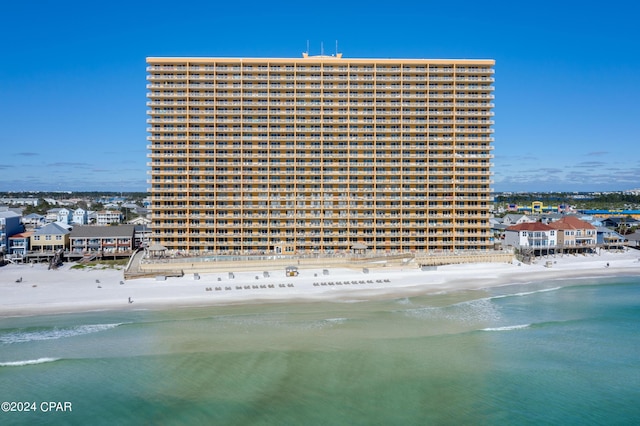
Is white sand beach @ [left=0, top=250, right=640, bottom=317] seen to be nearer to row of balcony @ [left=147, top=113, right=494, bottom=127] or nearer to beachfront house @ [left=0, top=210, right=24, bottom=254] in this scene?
beachfront house @ [left=0, top=210, right=24, bottom=254]

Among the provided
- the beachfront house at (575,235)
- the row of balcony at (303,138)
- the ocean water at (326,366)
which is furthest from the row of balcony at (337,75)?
the ocean water at (326,366)

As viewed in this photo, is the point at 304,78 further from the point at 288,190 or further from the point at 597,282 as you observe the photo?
the point at 597,282

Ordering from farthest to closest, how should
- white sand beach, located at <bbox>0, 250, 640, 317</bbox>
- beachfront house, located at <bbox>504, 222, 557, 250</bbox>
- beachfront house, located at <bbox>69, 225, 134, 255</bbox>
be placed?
1. beachfront house, located at <bbox>504, 222, 557, 250</bbox>
2. beachfront house, located at <bbox>69, 225, 134, 255</bbox>
3. white sand beach, located at <bbox>0, 250, 640, 317</bbox>

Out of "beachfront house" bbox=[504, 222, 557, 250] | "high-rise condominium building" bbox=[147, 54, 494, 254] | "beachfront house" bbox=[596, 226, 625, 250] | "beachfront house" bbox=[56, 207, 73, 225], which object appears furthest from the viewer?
"beachfront house" bbox=[56, 207, 73, 225]

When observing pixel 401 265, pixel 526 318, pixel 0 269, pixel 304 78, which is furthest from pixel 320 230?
pixel 0 269

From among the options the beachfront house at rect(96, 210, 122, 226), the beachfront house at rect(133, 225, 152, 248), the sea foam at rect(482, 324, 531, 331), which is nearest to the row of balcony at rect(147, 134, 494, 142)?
the beachfront house at rect(133, 225, 152, 248)

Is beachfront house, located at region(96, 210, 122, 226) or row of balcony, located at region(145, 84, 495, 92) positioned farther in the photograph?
beachfront house, located at region(96, 210, 122, 226)
